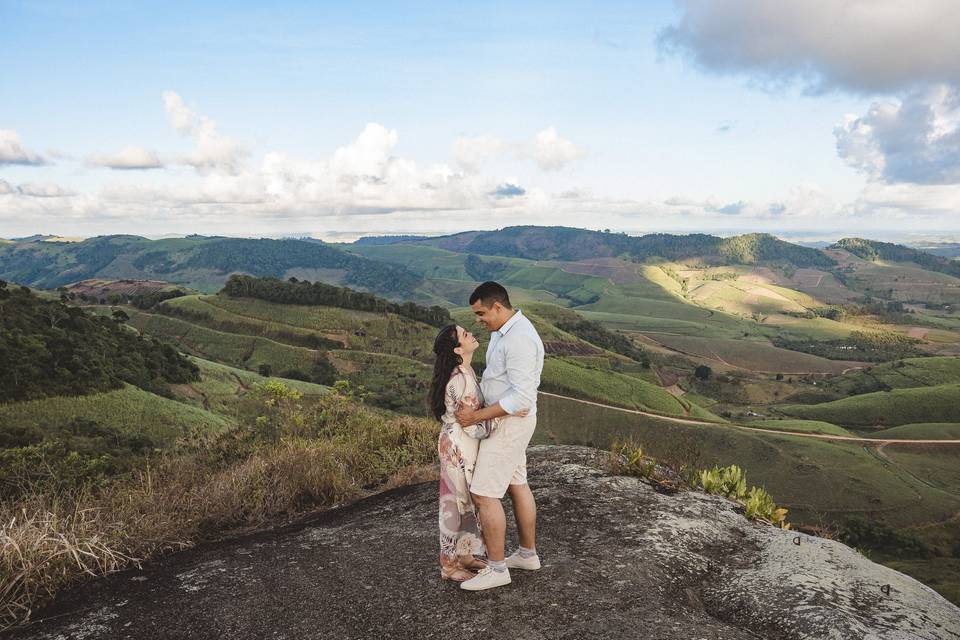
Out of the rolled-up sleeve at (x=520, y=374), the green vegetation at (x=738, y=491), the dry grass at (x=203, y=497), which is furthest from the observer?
the green vegetation at (x=738, y=491)

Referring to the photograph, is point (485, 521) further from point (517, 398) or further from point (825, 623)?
point (825, 623)

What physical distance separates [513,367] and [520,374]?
0.09 metres

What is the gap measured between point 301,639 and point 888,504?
7777cm

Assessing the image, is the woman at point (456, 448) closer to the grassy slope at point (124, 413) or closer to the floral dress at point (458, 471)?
the floral dress at point (458, 471)

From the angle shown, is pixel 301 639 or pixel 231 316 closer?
pixel 301 639

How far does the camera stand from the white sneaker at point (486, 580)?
17.1 feet

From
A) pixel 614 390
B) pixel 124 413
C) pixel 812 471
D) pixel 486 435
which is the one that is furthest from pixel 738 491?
pixel 614 390

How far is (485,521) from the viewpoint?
5250mm

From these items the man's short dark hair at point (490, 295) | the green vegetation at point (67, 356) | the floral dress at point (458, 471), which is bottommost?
the green vegetation at point (67, 356)

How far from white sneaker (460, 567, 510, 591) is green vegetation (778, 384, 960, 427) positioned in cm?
11726

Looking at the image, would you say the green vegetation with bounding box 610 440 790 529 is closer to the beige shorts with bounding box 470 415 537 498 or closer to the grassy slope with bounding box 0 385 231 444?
the beige shorts with bounding box 470 415 537 498

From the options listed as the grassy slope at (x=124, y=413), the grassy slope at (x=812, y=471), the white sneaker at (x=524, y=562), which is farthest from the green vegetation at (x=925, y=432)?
the white sneaker at (x=524, y=562)

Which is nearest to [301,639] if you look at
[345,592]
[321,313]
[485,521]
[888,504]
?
[345,592]

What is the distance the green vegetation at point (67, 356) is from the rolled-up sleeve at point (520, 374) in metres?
37.4
